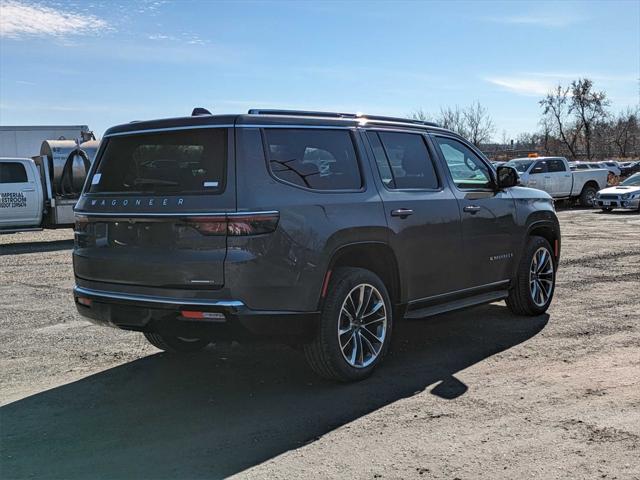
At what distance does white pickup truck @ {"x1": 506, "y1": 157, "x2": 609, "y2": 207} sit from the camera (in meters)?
25.0

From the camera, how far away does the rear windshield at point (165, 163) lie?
4539 mm

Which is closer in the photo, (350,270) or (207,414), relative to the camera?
(207,414)

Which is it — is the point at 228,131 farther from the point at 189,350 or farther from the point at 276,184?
the point at 189,350

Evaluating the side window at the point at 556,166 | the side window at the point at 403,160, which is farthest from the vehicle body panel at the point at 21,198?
the side window at the point at 556,166

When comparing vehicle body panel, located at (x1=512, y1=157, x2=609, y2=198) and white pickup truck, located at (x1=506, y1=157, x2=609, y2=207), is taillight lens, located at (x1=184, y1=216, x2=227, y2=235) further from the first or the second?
vehicle body panel, located at (x1=512, y1=157, x2=609, y2=198)

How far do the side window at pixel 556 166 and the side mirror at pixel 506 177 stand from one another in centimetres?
1998

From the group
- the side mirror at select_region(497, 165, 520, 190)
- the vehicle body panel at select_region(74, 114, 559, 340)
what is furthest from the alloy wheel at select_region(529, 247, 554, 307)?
the vehicle body panel at select_region(74, 114, 559, 340)

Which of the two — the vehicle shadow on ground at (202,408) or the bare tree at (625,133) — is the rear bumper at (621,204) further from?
the bare tree at (625,133)

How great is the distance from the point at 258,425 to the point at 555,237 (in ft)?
15.5

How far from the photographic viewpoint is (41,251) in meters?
15.4

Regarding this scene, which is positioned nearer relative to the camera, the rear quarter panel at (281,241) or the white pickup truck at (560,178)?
the rear quarter panel at (281,241)

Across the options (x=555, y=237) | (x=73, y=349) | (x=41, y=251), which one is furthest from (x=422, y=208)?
(x=41, y=251)

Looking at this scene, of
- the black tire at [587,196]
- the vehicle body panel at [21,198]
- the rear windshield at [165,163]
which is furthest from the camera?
the black tire at [587,196]

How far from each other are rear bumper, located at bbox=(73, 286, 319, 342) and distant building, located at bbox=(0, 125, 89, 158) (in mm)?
17972
